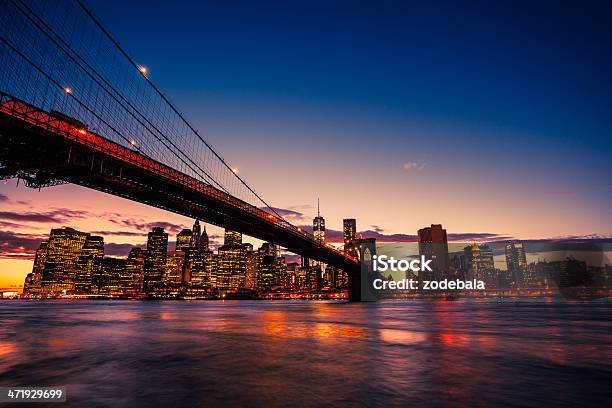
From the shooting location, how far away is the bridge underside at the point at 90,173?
77.9ft

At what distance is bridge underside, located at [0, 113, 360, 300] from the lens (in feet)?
77.9

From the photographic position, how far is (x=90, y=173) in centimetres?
2858

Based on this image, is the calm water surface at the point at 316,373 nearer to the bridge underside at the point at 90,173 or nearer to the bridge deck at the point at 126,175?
the bridge deck at the point at 126,175

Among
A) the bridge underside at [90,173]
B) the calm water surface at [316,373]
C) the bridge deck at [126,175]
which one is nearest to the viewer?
the calm water surface at [316,373]

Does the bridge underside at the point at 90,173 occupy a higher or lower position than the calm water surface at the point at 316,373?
higher

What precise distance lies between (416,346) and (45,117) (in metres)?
24.6

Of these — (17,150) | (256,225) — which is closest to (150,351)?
(17,150)

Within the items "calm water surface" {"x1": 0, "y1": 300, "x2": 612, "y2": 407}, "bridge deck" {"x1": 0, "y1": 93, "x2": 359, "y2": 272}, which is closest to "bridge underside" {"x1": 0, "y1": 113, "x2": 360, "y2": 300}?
"bridge deck" {"x1": 0, "y1": 93, "x2": 359, "y2": 272}

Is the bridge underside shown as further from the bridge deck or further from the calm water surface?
the calm water surface

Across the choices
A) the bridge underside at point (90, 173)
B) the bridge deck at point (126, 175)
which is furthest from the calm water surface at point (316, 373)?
the bridge underside at point (90, 173)

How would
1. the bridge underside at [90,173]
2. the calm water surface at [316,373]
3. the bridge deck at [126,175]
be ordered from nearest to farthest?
1. the calm water surface at [316,373]
2. the bridge deck at [126,175]
3. the bridge underside at [90,173]

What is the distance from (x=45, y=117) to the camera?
76.3 ft

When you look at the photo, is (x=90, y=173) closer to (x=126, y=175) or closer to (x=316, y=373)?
(x=126, y=175)

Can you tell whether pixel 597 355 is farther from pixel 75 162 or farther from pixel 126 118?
pixel 126 118
